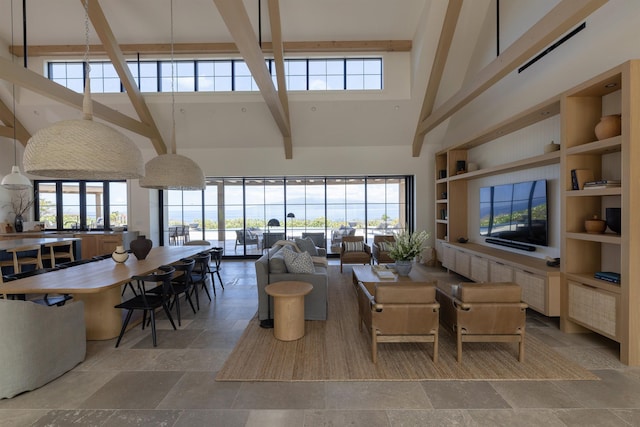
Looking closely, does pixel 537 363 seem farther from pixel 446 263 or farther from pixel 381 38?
pixel 381 38

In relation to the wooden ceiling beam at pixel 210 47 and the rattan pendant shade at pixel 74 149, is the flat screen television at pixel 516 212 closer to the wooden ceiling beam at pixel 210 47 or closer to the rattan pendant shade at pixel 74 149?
the wooden ceiling beam at pixel 210 47

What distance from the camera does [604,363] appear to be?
2.78m

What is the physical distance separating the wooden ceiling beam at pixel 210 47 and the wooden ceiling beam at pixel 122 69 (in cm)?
77

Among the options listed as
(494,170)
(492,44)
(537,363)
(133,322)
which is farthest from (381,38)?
(133,322)

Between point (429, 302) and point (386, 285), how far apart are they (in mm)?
446

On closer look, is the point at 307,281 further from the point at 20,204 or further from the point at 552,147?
the point at 20,204

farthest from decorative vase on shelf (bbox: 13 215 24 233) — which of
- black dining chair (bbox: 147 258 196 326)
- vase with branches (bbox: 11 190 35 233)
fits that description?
black dining chair (bbox: 147 258 196 326)

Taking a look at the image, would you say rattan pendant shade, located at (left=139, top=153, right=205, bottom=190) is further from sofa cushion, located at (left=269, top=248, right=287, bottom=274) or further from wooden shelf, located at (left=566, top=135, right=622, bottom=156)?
wooden shelf, located at (left=566, top=135, right=622, bottom=156)

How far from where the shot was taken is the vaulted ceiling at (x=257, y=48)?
5004 mm

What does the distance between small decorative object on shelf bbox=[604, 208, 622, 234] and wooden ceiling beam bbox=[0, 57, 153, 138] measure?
8202 mm

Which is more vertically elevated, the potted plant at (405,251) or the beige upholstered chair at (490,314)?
the potted plant at (405,251)

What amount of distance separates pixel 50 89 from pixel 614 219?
841cm

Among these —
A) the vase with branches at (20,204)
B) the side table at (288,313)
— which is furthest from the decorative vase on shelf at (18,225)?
the side table at (288,313)

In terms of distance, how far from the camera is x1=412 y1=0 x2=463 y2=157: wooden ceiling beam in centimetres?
463
